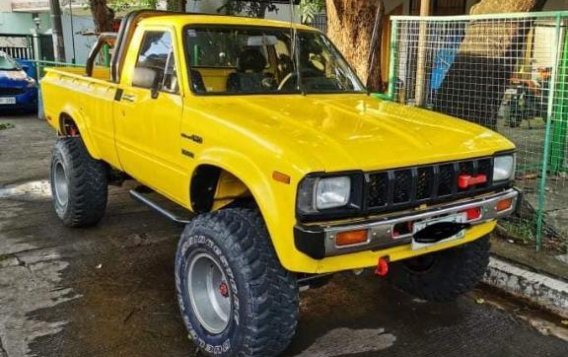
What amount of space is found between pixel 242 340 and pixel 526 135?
16.2ft

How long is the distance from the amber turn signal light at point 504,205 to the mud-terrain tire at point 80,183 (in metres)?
3.57

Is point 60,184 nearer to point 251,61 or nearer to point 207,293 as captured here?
point 251,61

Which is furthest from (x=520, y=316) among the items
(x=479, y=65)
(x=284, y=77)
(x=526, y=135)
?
(x=526, y=135)

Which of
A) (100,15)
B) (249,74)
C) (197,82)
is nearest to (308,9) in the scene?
(249,74)

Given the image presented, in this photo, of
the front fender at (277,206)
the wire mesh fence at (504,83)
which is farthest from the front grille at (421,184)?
the wire mesh fence at (504,83)

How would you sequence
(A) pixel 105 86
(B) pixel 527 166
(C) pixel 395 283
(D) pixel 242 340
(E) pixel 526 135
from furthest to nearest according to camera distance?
(E) pixel 526 135, (B) pixel 527 166, (A) pixel 105 86, (C) pixel 395 283, (D) pixel 242 340

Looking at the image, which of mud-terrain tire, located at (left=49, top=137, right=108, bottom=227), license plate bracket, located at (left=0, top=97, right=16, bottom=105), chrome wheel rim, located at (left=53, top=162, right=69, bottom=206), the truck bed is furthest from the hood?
license plate bracket, located at (left=0, top=97, right=16, bottom=105)

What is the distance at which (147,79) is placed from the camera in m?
4.21

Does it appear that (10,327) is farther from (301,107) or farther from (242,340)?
(301,107)

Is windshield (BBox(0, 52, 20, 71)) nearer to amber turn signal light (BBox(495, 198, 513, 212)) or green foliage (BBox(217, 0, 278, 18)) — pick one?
green foliage (BBox(217, 0, 278, 18))

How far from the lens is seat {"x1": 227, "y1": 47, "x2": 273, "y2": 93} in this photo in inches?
164

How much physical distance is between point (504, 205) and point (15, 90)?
43.7 ft

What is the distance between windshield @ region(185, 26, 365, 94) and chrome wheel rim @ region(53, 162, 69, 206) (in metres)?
2.40

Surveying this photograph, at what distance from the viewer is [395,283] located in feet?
15.0
